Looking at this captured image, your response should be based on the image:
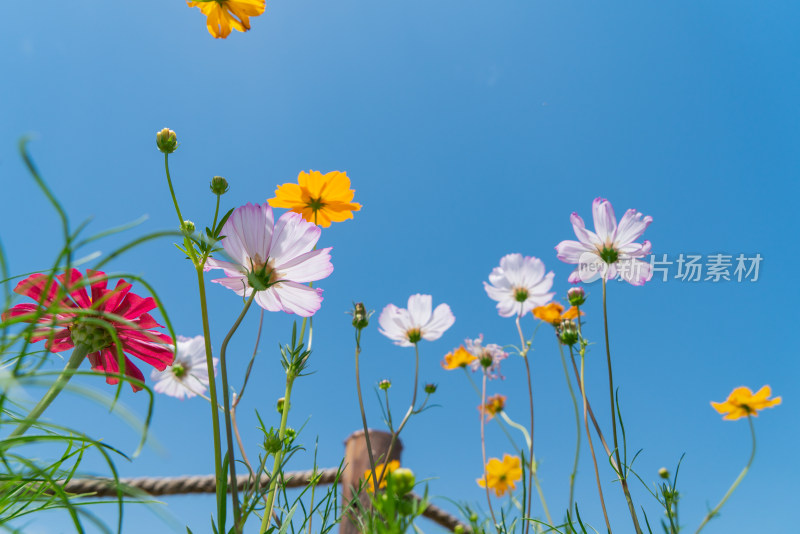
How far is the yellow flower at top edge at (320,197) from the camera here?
0.78m

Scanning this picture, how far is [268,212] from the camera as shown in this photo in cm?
50

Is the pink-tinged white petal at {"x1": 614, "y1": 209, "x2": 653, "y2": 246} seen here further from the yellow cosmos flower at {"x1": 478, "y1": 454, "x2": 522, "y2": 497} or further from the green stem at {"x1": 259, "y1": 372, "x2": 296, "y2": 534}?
the yellow cosmos flower at {"x1": 478, "y1": 454, "x2": 522, "y2": 497}

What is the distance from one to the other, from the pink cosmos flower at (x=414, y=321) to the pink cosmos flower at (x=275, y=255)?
591 millimetres

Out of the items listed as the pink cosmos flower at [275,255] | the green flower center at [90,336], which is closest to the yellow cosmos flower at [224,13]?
the pink cosmos flower at [275,255]

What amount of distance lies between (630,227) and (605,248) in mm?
56

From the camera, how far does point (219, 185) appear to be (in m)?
0.56

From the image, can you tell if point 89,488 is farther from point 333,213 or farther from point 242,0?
point 242,0

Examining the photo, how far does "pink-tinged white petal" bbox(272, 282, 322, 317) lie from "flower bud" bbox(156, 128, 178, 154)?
7.0 inches

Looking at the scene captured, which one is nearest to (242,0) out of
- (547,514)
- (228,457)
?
(228,457)

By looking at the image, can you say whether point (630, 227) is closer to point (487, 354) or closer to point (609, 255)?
point (609, 255)

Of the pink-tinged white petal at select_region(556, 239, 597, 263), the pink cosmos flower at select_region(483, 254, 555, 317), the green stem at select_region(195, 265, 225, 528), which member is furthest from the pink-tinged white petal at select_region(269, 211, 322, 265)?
the pink cosmos flower at select_region(483, 254, 555, 317)

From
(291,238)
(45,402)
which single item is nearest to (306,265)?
(291,238)

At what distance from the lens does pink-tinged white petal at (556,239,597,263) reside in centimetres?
95

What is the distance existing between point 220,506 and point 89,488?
1.17 meters
